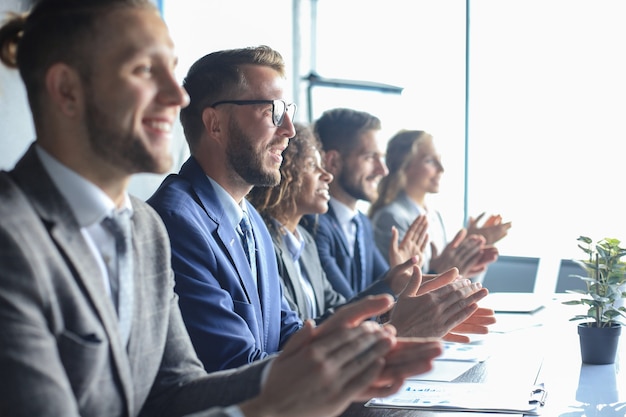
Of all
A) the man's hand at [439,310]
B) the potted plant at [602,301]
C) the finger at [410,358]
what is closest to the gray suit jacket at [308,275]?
the man's hand at [439,310]

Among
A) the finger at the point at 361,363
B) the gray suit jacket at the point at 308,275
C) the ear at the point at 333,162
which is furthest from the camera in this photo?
the ear at the point at 333,162

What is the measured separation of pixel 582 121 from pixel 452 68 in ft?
3.75

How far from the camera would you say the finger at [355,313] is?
1.26m

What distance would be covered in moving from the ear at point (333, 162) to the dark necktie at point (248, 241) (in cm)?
201

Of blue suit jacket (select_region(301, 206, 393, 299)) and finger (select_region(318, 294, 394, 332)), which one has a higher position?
finger (select_region(318, 294, 394, 332))

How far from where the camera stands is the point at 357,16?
21.7 ft

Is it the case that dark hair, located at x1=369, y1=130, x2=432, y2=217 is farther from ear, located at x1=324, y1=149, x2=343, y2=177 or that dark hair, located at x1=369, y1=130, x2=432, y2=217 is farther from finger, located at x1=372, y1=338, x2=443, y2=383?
finger, located at x1=372, y1=338, x2=443, y2=383

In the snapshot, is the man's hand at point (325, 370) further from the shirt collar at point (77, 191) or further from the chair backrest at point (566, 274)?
the chair backrest at point (566, 274)

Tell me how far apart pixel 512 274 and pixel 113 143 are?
16.2 ft

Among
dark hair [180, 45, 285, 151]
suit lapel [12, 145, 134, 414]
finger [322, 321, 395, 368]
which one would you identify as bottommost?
finger [322, 321, 395, 368]

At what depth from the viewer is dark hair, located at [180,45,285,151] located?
8.05 ft

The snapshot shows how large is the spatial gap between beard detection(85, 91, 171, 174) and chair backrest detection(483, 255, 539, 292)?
4.77 metres

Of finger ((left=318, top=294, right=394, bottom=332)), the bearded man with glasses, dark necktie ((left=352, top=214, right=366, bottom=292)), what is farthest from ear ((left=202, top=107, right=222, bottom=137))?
dark necktie ((left=352, top=214, right=366, bottom=292))

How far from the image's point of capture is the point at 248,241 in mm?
2365
